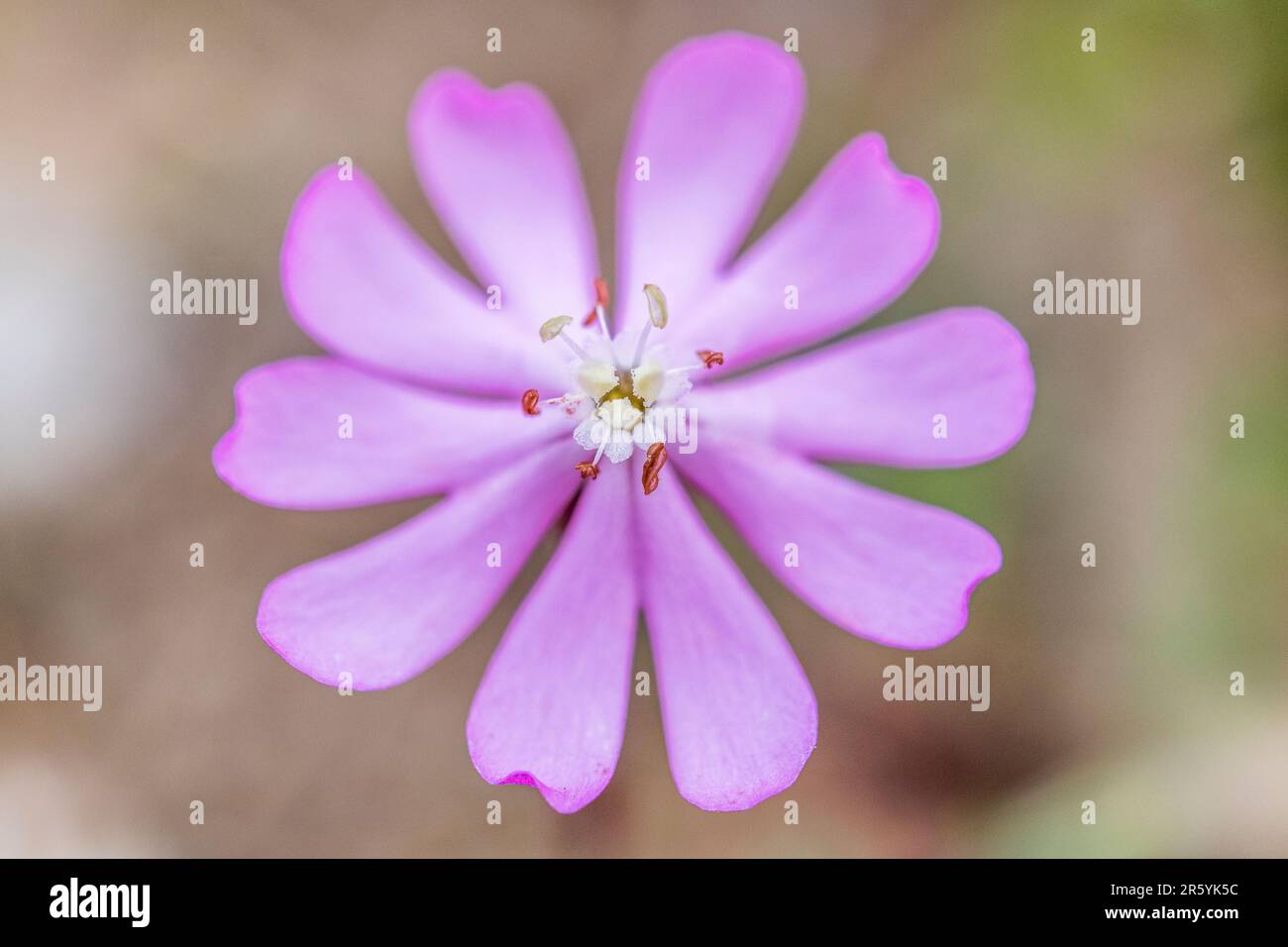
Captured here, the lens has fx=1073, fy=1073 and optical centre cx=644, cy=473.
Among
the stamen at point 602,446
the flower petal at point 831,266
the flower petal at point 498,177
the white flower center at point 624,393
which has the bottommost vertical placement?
the stamen at point 602,446

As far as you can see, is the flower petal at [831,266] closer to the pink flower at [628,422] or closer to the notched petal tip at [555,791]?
the pink flower at [628,422]

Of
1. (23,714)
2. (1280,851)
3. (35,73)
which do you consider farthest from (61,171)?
(1280,851)

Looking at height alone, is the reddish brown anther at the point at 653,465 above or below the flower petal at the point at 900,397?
below

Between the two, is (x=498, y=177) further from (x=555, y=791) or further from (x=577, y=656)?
(x=555, y=791)

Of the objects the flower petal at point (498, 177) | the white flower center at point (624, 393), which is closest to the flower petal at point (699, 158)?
the flower petal at point (498, 177)

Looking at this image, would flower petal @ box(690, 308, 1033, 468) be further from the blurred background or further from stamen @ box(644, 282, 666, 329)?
the blurred background
